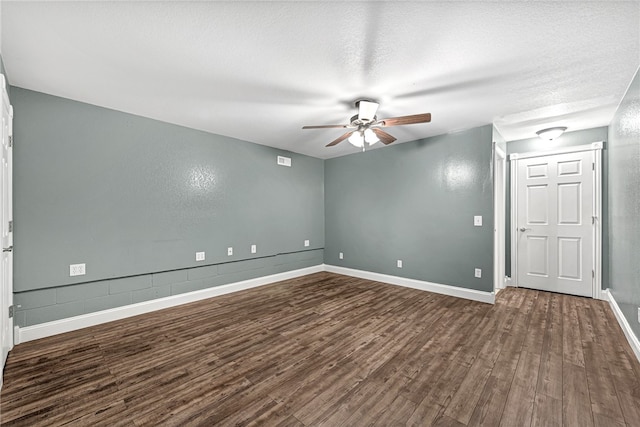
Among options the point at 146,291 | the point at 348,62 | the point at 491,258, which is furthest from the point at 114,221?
the point at 491,258

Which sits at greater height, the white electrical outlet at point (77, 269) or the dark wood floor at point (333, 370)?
the white electrical outlet at point (77, 269)

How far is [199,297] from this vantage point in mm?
3807

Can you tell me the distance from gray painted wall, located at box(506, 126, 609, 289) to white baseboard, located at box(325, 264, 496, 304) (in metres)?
1.29

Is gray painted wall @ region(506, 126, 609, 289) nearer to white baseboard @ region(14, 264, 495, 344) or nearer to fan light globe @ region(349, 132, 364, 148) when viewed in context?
white baseboard @ region(14, 264, 495, 344)

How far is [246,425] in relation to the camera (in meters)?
1.54

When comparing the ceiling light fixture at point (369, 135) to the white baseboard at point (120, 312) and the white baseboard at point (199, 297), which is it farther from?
the white baseboard at point (120, 312)

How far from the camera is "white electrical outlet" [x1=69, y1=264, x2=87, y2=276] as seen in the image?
111 inches

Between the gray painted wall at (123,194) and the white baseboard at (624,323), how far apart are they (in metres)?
4.42

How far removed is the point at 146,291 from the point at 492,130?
16.6 ft

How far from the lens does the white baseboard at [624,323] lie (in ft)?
7.59

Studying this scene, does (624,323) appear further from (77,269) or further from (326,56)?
(77,269)

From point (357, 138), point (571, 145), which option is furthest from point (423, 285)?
point (571, 145)

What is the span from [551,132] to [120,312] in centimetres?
617

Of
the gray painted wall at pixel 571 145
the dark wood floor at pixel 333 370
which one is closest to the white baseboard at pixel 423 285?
the dark wood floor at pixel 333 370
